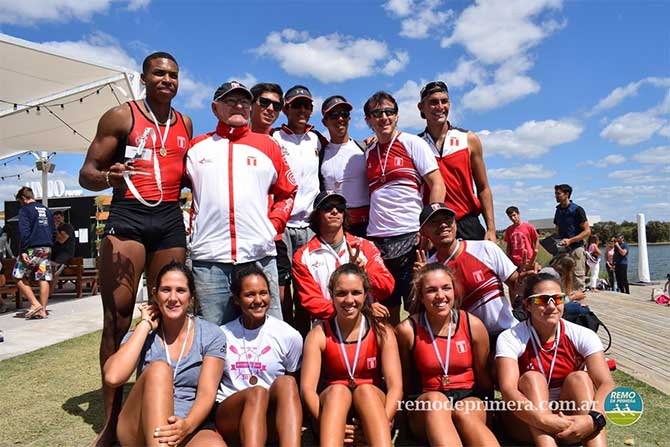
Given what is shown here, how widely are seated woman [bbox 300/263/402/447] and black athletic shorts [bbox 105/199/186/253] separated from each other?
3.94ft

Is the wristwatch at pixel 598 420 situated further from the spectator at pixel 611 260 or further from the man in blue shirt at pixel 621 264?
the spectator at pixel 611 260

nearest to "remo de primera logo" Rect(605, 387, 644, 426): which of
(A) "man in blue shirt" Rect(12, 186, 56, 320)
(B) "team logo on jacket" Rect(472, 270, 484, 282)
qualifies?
(B) "team logo on jacket" Rect(472, 270, 484, 282)

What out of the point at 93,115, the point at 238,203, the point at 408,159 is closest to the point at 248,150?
the point at 238,203

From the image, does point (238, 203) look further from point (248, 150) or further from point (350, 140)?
point (350, 140)

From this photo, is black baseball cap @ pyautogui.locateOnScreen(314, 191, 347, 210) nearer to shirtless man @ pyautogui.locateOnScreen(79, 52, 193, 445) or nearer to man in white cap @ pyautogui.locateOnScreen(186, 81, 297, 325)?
man in white cap @ pyautogui.locateOnScreen(186, 81, 297, 325)

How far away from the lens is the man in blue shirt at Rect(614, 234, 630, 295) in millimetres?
14758

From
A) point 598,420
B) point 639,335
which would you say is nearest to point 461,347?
point 598,420

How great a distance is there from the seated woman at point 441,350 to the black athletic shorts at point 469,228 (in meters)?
0.91

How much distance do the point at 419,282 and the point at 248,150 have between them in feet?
5.06

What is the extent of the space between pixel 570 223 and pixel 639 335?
2.88 meters

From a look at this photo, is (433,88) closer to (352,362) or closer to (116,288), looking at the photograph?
(352,362)

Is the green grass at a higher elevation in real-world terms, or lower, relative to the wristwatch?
lower

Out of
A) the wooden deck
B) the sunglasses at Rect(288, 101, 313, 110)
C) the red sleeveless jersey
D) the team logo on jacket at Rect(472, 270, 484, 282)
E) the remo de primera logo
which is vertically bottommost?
the wooden deck

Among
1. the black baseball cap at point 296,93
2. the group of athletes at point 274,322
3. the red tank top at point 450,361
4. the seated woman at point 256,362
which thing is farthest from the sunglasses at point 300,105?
the red tank top at point 450,361
